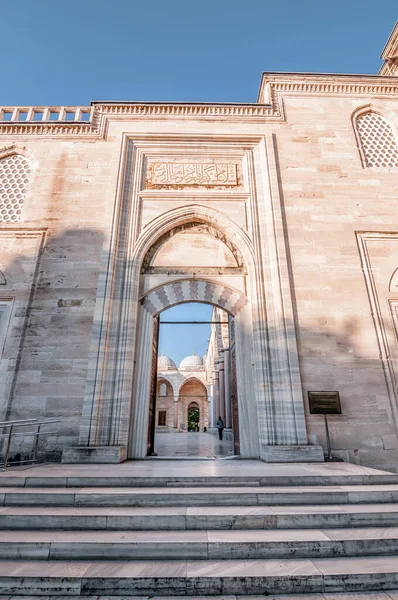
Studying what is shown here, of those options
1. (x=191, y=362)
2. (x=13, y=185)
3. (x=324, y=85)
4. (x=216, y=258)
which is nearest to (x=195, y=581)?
(x=216, y=258)

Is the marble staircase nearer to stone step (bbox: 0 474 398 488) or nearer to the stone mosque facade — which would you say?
stone step (bbox: 0 474 398 488)

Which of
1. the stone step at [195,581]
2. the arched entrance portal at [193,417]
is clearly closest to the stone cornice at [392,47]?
the stone step at [195,581]

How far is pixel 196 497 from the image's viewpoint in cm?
288

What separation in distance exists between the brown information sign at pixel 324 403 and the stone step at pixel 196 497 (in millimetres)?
1823

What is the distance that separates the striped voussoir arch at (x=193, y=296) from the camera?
5.78 meters

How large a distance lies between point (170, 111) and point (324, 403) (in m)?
6.84

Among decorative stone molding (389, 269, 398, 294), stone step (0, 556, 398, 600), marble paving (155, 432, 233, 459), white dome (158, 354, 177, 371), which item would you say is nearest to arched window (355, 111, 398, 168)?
decorative stone molding (389, 269, 398, 294)

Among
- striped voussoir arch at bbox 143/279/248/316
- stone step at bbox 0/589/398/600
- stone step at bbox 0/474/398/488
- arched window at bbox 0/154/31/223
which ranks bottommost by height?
stone step at bbox 0/589/398/600

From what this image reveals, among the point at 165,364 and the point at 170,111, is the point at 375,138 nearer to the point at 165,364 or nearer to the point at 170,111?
the point at 170,111

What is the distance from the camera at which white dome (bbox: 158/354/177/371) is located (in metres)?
27.8

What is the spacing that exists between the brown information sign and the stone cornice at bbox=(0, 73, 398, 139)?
19.6 feet

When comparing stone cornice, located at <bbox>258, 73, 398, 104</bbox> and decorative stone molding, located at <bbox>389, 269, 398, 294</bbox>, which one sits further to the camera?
stone cornice, located at <bbox>258, 73, 398, 104</bbox>

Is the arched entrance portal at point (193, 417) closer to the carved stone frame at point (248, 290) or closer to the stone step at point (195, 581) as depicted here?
the carved stone frame at point (248, 290)

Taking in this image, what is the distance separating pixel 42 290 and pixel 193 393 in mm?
24086
